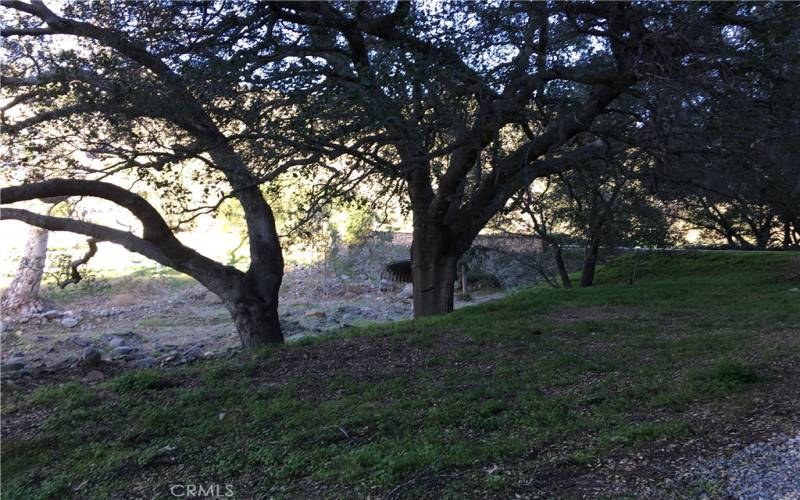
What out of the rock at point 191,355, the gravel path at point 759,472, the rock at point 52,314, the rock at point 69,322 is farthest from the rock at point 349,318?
the gravel path at point 759,472

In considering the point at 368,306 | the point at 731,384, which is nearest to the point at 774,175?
the point at 731,384

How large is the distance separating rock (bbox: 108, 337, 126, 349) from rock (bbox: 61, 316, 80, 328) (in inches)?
139

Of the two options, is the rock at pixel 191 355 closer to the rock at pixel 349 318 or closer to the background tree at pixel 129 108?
the background tree at pixel 129 108

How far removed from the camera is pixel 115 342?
15.1 metres

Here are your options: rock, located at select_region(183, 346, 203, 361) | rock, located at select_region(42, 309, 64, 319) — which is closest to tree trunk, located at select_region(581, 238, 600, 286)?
rock, located at select_region(183, 346, 203, 361)

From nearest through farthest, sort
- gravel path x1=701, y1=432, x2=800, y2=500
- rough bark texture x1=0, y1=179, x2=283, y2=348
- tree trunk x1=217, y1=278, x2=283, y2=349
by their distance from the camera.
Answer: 1. gravel path x1=701, y1=432, x2=800, y2=500
2. rough bark texture x1=0, y1=179, x2=283, y2=348
3. tree trunk x1=217, y1=278, x2=283, y2=349

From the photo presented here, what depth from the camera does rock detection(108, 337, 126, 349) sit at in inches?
578

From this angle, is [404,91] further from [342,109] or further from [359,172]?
[359,172]

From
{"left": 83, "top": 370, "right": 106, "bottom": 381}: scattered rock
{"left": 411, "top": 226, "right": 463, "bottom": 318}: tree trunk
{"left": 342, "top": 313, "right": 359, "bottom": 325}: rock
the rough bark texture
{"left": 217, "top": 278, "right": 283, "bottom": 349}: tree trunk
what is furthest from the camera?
{"left": 342, "top": 313, "right": 359, "bottom": 325}: rock

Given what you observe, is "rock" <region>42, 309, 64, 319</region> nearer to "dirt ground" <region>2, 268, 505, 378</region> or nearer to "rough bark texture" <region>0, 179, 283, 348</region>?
"dirt ground" <region>2, 268, 505, 378</region>

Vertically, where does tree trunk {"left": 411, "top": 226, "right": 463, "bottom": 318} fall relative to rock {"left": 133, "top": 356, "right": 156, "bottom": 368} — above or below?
above

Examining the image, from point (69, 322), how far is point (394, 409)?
55.6 ft

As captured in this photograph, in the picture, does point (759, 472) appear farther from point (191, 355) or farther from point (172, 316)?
point (172, 316)

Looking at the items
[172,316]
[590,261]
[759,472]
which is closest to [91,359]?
[759,472]
